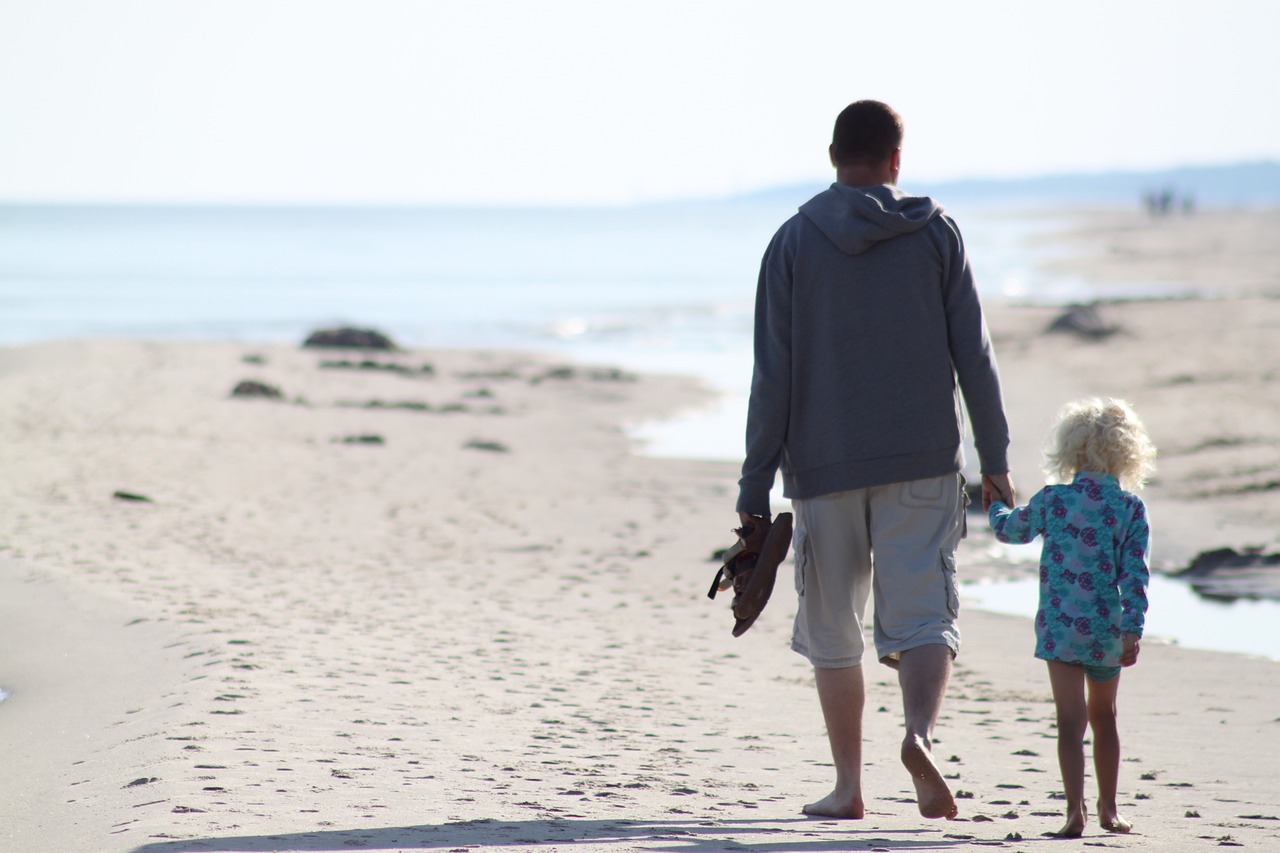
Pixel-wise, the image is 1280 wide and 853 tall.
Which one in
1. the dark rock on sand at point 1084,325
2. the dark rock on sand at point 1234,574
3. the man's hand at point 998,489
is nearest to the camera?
the man's hand at point 998,489

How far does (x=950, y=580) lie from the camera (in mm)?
3682

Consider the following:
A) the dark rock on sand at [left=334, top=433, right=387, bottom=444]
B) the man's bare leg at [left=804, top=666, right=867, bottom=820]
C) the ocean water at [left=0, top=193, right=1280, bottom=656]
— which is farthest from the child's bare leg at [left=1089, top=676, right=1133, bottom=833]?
the dark rock on sand at [left=334, top=433, right=387, bottom=444]

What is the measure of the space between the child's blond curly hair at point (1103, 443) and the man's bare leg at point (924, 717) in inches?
23.6

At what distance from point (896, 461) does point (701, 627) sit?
131 inches

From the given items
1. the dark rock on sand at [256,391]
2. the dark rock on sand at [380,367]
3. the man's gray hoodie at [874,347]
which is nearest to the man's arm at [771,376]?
the man's gray hoodie at [874,347]

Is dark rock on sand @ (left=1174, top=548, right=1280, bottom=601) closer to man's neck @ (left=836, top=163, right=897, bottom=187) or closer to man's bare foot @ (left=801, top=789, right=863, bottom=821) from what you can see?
man's bare foot @ (left=801, top=789, right=863, bottom=821)

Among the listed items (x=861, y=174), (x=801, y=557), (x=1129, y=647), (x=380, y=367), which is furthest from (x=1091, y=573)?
(x=380, y=367)

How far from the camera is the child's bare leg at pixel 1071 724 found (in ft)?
11.9

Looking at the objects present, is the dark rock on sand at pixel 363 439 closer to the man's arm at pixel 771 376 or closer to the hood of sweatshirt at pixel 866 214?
the man's arm at pixel 771 376

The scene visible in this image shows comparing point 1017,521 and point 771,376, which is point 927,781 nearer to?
point 1017,521

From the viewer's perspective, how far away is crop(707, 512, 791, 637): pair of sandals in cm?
384

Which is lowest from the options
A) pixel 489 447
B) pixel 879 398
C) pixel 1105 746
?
pixel 489 447

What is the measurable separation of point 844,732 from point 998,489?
762 mm

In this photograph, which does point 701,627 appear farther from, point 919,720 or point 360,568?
point 919,720
